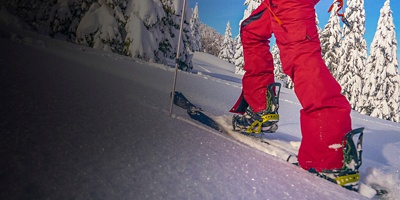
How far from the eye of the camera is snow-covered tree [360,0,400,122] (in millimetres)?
24453

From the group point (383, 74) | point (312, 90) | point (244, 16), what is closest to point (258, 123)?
point (312, 90)

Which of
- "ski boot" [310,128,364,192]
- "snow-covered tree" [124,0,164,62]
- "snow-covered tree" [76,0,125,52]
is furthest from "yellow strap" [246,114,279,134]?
"snow-covered tree" [76,0,125,52]

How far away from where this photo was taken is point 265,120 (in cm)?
197

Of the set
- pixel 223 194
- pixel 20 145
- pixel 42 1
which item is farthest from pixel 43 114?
pixel 42 1

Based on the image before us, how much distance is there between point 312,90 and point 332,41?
94.6 ft

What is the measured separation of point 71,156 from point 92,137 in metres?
0.18

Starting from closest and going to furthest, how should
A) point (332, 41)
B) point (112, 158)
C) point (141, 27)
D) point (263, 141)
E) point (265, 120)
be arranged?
point (112, 158) < point (263, 141) < point (265, 120) < point (141, 27) < point (332, 41)

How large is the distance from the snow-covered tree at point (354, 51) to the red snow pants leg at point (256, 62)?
27459mm

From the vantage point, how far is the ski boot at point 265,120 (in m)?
1.97

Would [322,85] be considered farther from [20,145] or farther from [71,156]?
[20,145]

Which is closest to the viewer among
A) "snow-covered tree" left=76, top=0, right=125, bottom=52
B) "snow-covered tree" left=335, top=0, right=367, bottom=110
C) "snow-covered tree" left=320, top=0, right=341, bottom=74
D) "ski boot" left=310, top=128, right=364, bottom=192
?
"ski boot" left=310, top=128, right=364, bottom=192

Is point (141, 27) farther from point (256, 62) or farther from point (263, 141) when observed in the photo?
point (263, 141)

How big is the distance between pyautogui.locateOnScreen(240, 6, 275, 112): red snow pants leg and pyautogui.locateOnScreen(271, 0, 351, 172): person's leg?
480 millimetres

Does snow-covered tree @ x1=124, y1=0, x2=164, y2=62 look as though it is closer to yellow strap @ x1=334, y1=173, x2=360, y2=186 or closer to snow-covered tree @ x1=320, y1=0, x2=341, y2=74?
yellow strap @ x1=334, y1=173, x2=360, y2=186
